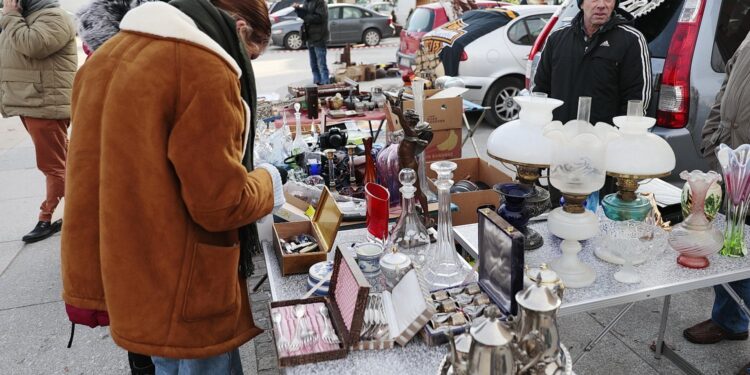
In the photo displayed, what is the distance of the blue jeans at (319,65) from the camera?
9109 mm

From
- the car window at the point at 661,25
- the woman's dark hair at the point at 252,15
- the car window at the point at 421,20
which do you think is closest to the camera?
the woman's dark hair at the point at 252,15

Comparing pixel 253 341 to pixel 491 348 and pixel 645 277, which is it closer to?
pixel 645 277

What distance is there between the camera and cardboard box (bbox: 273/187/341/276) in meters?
1.80

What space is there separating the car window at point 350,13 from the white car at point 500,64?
32.5 feet

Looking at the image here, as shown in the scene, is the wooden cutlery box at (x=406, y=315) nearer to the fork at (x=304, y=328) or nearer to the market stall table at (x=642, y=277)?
the fork at (x=304, y=328)

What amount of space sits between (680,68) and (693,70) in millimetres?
66

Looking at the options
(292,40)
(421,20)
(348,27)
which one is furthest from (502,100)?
(348,27)

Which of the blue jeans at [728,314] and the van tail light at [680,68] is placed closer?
the blue jeans at [728,314]

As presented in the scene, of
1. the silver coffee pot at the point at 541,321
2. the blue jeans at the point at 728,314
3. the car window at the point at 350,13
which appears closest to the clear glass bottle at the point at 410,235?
the silver coffee pot at the point at 541,321

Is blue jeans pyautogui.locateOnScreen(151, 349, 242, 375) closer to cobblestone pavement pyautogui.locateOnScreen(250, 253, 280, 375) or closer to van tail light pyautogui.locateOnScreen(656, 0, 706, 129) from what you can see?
cobblestone pavement pyautogui.locateOnScreen(250, 253, 280, 375)

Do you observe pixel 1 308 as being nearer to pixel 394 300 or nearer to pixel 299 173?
pixel 299 173

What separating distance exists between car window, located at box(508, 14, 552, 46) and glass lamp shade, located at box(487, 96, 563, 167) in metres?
5.27

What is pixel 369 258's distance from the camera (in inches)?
69.7

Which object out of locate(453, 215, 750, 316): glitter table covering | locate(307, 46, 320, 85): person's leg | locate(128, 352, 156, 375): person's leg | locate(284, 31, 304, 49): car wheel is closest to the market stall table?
locate(453, 215, 750, 316): glitter table covering
